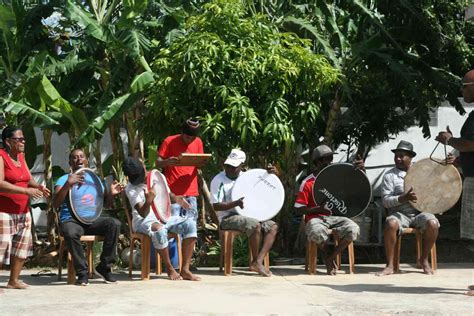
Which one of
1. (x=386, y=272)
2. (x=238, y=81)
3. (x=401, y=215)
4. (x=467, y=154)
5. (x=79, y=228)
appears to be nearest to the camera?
(x=467, y=154)

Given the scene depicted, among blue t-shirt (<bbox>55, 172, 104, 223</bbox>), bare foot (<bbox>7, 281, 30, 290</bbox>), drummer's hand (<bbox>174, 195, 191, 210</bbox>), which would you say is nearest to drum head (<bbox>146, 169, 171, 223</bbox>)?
drummer's hand (<bbox>174, 195, 191, 210</bbox>)

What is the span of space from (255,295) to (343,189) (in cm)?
239

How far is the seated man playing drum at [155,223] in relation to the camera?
905 centimetres

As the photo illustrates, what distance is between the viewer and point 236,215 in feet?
31.8

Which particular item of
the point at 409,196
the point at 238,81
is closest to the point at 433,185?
the point at 409,196

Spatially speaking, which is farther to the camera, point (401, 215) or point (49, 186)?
point (49, 186)

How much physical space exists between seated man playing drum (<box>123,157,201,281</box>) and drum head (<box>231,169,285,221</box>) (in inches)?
24.9

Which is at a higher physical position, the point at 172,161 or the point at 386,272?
the point at 172,161

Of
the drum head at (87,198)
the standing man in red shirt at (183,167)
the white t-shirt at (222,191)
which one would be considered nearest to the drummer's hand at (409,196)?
the white t-shirt at (222,191)

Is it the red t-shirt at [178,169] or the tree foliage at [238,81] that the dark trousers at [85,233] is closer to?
the red t-shirt at [178,169]

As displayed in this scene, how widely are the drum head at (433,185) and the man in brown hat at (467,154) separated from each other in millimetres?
1645

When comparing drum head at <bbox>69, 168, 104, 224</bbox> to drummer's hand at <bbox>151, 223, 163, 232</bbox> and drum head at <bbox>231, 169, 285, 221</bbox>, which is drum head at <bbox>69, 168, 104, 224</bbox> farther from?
drum head at <bbox>231, 169, 285, 221</bbox>

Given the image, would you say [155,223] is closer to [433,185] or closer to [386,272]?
[386,272]

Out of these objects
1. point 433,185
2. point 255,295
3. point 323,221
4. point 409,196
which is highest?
point 433,185
